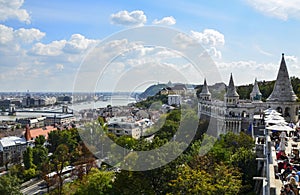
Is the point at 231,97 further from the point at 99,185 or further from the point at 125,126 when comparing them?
the point at 99,185

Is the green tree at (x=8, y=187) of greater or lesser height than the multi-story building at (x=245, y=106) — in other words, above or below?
below

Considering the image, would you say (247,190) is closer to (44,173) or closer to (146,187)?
(146,187)

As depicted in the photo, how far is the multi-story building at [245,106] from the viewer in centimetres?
2432

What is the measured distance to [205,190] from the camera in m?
12.8

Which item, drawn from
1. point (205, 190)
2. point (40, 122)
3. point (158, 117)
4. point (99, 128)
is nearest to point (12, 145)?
point (99, 128)

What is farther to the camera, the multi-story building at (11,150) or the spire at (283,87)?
the multi-story building at (11,150)

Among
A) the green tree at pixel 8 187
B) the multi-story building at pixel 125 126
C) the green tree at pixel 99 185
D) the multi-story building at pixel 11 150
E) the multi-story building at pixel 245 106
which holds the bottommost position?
the multi-story building at pixel 11 150

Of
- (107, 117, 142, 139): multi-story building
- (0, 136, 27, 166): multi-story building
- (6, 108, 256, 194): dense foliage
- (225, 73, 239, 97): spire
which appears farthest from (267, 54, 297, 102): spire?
(0, 136, 27, 166): multi-story building

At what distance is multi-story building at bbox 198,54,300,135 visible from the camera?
79.8 feet

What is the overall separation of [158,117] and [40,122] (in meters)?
59.9

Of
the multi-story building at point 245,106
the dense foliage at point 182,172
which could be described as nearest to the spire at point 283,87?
the multi-story building at point 245,106

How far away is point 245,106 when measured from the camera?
31484 mm

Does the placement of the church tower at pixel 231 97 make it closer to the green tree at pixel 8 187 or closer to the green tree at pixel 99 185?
the green tree at pixel 99 185

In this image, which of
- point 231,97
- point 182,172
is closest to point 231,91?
point 231,97
